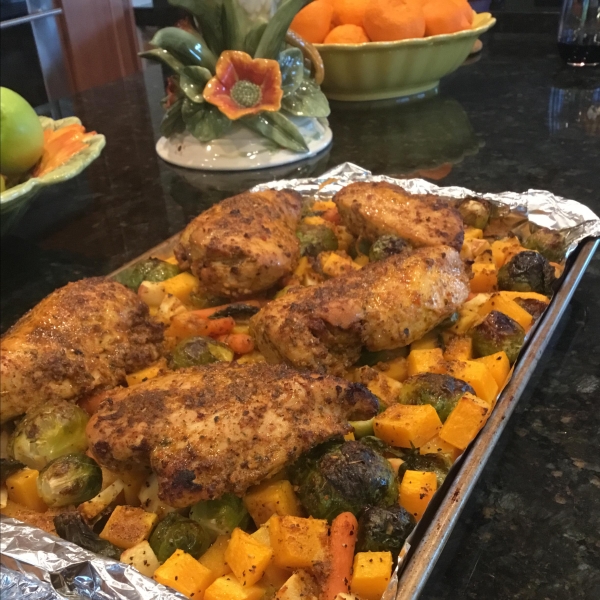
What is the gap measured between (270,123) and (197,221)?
151 centimetres

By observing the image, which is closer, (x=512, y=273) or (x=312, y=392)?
(x=312, y=392)

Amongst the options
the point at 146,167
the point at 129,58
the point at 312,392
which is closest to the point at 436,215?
the point at 312,392

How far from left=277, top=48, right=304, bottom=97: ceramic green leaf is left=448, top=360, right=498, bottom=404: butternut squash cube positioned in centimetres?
258

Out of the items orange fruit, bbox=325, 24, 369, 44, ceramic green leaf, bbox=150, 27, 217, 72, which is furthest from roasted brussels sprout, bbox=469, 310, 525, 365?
orange fruit, bbox=325, 24, 369, 44

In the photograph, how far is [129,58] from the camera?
30.5ft

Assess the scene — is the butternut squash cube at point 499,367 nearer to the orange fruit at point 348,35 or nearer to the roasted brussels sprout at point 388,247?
the roasted brussels sprout at point 388,247

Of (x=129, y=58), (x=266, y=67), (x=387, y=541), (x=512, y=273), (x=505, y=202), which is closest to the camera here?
(x=387, y=541)

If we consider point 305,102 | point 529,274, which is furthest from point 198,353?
point 305,102

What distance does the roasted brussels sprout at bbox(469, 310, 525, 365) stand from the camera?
2.20 meters

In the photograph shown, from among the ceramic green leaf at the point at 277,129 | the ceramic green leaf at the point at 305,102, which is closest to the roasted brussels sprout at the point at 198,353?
the ceramic green leaf at the point at 277,129

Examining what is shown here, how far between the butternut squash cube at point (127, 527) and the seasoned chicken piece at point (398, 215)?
1573mm

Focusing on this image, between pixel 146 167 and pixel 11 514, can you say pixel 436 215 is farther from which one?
pixel 146 167

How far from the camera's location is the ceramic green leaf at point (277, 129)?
4.03m

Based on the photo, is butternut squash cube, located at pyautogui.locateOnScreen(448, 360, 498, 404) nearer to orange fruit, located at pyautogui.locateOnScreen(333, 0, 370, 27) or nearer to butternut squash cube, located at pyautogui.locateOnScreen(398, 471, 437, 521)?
butternut squash cube, located at pyautogui.locateOnScreen(398, 471, 437, 521)
